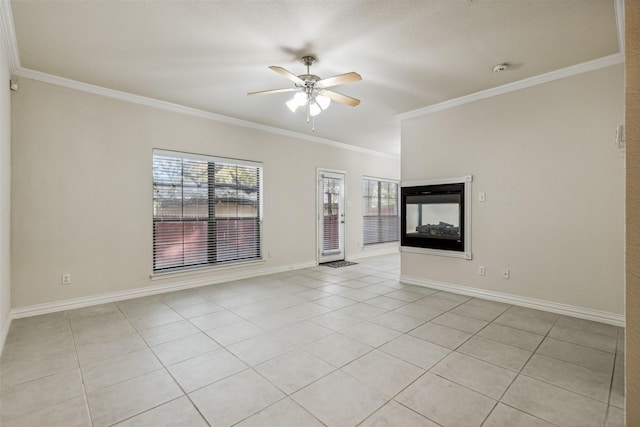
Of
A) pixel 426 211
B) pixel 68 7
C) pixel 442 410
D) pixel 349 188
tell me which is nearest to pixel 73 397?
pixel 442 410

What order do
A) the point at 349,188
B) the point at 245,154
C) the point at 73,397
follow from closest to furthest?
the point at 73,397, the point at 245,154, the point at 349,188

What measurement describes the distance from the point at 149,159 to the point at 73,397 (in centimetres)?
313

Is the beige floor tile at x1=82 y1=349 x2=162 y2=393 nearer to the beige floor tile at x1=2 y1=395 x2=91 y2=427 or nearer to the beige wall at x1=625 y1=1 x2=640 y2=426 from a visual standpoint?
the beige floor tile at x1=2 y1=395 x2=91 y2=427

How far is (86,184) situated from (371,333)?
385 centimetres

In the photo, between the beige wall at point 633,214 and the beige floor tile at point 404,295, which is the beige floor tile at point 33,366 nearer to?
the beige wall at point 633,214

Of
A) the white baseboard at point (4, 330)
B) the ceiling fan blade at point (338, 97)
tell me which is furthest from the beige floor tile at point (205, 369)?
the ceiling fan blade at point (338, 97)

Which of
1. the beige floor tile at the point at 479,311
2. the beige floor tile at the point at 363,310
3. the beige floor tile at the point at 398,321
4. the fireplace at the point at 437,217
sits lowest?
the beige floor tile at the point at 479,311

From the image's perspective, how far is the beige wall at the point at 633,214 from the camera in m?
0.78

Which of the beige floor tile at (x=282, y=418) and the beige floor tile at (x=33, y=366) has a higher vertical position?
the beige floor tile at (x=33, y=366)

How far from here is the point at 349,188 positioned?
23.4 ft

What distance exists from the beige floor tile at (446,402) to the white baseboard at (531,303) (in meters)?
2.26

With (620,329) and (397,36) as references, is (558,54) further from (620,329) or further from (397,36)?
(620,329)

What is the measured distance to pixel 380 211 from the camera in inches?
316

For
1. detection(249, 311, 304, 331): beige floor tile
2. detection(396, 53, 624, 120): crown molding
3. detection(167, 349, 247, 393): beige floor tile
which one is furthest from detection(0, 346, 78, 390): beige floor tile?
detection(396, 53, 624, 120): crown molding
